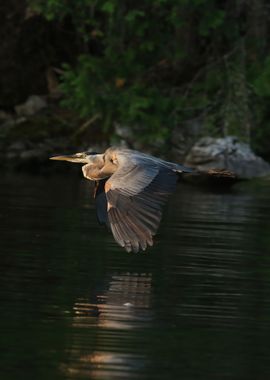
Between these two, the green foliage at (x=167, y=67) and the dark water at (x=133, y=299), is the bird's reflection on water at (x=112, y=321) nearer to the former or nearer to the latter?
the dark water at (x=133, y=299)

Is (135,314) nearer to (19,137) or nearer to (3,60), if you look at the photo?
(19,137)

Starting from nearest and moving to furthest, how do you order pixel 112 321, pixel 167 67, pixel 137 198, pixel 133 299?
pixel 112 321 → pixel 133 299 → pixel 137 198 → pixel 167 67

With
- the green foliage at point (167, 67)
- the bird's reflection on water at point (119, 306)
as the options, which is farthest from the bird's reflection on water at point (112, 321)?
the green foliage at point (167, 67)

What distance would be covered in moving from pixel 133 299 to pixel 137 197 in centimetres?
88

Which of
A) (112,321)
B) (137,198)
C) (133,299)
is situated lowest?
(133,299)

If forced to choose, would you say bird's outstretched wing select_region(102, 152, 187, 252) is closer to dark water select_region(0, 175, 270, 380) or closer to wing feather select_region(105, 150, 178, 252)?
wing feather select_region(105, 150, 178, 252)

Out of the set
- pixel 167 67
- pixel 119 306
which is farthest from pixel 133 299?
pixel 167 67

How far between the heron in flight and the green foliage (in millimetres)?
11990

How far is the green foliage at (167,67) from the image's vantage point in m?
22.6

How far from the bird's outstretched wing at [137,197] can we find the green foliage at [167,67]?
41.1ft

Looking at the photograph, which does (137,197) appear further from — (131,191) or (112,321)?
(112,321)

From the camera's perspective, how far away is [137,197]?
9305 mm

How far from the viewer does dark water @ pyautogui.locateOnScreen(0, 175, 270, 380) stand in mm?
6734

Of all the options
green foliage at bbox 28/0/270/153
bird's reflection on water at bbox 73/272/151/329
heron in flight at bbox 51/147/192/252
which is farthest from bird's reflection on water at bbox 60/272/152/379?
green foliage at bbox 28/0/270/153
